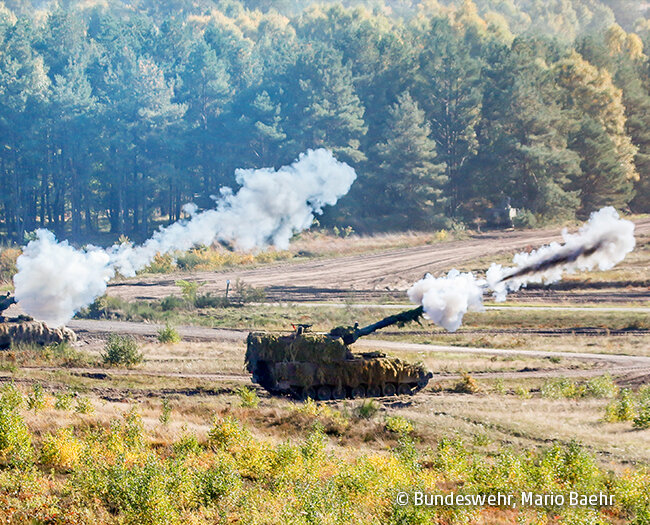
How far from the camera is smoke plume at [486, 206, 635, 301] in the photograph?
29859 mm

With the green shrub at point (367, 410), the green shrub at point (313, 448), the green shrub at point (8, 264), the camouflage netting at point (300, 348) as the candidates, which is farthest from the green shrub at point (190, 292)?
the green shrub at point (313, 448)

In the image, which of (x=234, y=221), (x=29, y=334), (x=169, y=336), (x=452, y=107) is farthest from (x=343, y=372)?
(x=452, y=107)

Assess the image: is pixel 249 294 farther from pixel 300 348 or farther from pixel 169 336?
pixel 300 348

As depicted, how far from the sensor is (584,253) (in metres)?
30.8

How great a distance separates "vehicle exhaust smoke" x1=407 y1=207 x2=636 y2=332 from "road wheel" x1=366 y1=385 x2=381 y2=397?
3774 mm

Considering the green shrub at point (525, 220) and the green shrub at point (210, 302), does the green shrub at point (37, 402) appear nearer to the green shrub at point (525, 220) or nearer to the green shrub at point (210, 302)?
the green shrub at point (210, 302)

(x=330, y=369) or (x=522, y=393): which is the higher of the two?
(x=330, y=369)

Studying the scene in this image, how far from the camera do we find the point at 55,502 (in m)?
17.0

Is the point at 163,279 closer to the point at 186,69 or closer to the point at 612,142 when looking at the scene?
the point at 186,69

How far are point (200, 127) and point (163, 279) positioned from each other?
2474cm

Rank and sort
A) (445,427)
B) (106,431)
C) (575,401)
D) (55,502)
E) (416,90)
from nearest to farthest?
1. (55,502)
2. (106,431)
3. (445,427)
4. (575,401)
5. (416,90)

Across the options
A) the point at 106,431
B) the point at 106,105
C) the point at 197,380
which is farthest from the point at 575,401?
the point at 106,105

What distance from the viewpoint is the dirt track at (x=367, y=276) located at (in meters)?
62.8

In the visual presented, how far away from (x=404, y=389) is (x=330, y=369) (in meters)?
3.29
